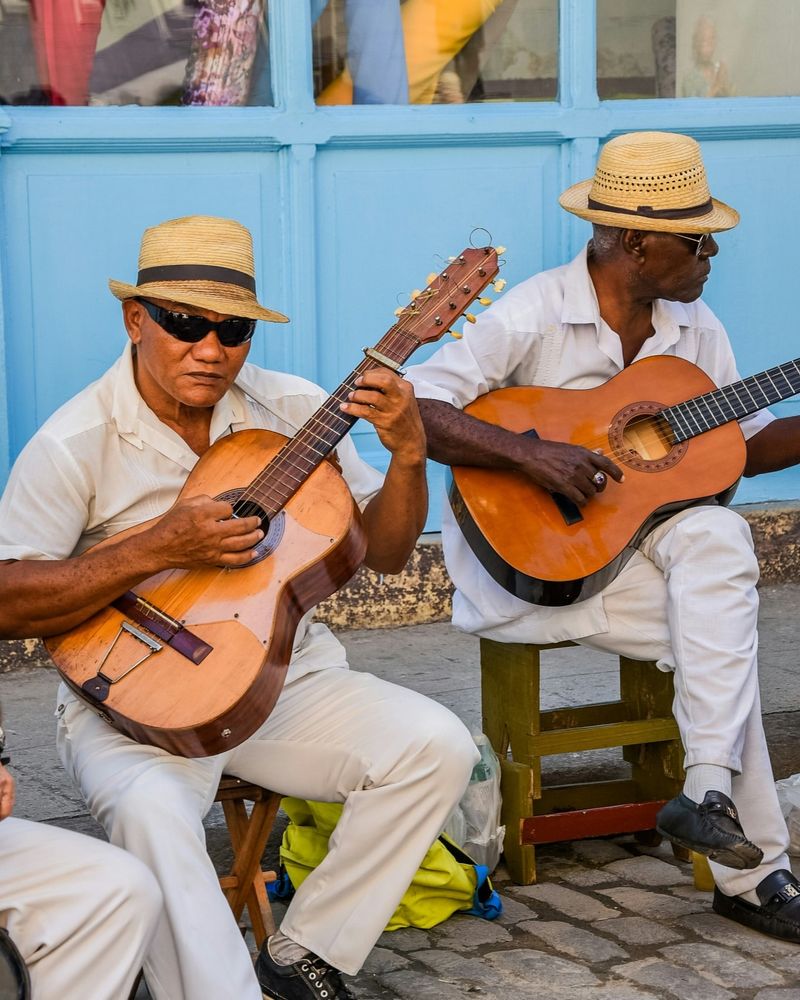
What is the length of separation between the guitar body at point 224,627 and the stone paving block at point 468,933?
0.82 m

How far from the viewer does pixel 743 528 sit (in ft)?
13.0

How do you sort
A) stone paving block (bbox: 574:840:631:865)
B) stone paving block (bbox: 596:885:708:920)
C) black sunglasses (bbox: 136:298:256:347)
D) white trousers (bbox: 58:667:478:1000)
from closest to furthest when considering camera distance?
white trousers (bbox: 58:667:478:1000), black sunglasses (bbox: 136:298:256:347), stone paving block (bbox: 596:885:708:920), stone paving block (bbox: 574:840:631:865)

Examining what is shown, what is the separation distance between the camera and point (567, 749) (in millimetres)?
4055

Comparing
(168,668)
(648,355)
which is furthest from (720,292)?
(168,668)

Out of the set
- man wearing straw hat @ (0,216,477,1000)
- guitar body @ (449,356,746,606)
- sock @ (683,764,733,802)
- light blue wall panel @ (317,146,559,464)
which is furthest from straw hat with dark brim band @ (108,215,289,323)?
light blue wall panel @ (317,146,559,464)

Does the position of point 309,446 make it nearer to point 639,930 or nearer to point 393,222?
point 639,930

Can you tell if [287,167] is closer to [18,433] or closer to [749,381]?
[18,433]

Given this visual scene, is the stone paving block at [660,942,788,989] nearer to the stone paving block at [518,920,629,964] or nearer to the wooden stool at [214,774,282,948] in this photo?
the stone paving block at [518,920,629,964]

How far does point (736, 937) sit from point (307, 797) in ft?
3.49

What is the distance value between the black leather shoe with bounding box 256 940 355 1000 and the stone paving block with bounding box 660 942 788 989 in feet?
2.51

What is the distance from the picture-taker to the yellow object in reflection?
577 cm

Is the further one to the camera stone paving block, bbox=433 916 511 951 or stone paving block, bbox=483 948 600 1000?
stone paving block, bbox=433 916 511 951

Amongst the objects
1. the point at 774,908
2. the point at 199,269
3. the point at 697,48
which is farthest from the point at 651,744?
the point at 697,48

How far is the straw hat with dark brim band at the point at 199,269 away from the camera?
3.41 meters
